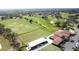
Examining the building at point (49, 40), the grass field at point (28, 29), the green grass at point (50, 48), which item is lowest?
the green grass at point (50, 48)

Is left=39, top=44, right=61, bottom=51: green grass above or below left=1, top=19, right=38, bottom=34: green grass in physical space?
below

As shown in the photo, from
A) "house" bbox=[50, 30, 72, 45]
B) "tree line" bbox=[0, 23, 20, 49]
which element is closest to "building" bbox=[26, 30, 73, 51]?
"house" bbox=[50, 30, 72, 45]

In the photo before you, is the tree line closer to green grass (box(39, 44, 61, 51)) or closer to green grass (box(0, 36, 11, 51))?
green grass (box(0, 36, 11, 51))

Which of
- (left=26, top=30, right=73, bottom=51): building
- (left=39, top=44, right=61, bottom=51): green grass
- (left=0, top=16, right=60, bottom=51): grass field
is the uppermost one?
(left=0, top=16, right=60, bottom=51): grass field

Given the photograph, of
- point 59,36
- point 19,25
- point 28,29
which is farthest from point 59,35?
point 19,25

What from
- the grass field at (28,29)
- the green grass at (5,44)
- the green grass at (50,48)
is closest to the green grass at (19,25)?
the grass field at (28,29)

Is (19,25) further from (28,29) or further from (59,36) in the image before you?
(59,36)

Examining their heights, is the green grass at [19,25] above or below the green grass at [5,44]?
above

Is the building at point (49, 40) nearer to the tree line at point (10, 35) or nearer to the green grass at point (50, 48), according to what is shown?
the green grass at point (50, 48)
